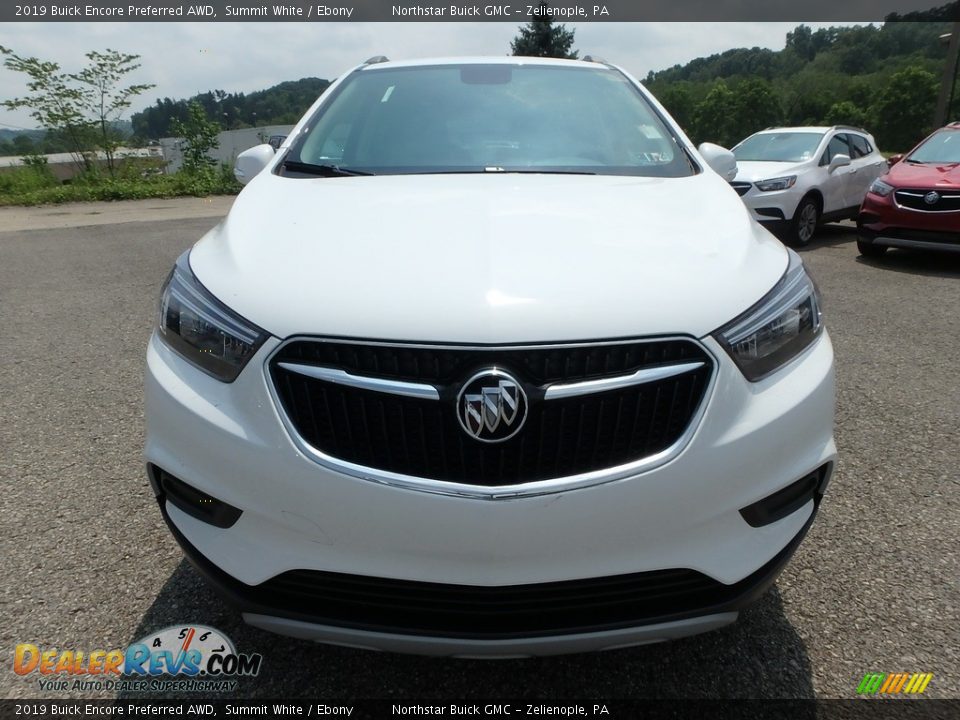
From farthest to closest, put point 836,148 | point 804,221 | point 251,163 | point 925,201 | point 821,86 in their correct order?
point 821,86 < point 836,148 < point 804,221 < point 925,201 < point 251,163

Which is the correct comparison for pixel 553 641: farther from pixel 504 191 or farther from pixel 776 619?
pixel 504 191

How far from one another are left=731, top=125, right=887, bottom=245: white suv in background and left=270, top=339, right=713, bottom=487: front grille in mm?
8218

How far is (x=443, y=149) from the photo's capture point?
2635 millimetres

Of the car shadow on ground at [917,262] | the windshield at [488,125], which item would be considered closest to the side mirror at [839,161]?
the car shadow on ground at [917,262]

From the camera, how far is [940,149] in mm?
8469

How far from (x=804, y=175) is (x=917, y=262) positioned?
179 cm

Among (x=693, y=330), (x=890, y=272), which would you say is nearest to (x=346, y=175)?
(x=693, y=330)

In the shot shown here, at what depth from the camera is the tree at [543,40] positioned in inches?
2160

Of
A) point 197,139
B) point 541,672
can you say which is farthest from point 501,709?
point 197,139

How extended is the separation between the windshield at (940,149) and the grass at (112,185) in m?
12.8

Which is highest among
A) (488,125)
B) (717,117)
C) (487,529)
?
(488,125)

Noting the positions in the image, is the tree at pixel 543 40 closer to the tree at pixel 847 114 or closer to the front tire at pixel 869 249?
the tree at pixel 847 114

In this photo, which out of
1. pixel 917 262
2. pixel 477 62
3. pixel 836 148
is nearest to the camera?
pixel 477 62

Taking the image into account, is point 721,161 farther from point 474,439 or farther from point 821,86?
point 821,86
